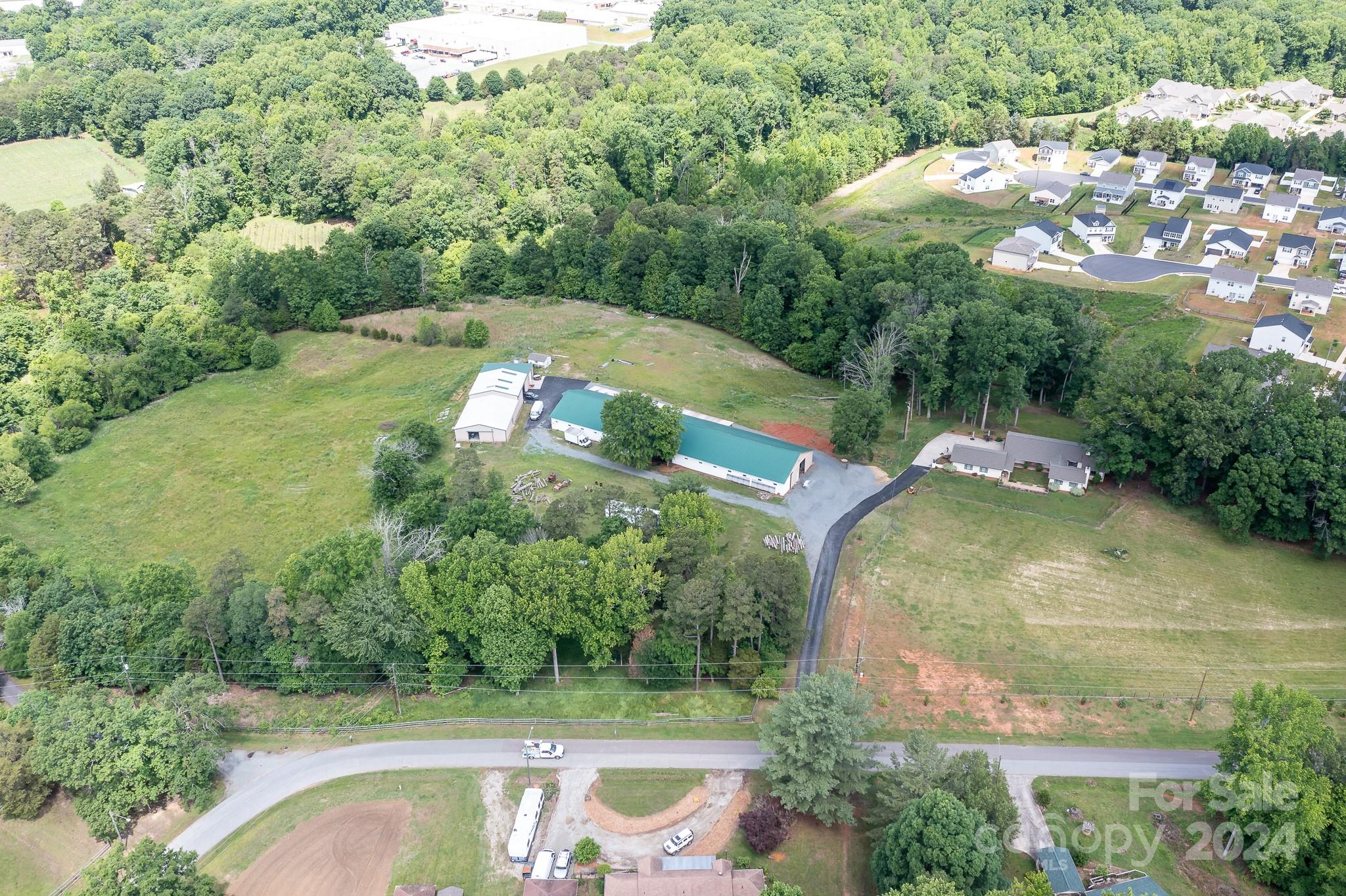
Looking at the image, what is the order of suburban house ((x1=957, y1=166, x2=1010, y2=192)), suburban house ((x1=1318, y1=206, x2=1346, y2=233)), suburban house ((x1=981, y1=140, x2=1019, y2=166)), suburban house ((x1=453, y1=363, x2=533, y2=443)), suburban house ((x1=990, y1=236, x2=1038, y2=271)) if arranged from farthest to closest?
suburban house ((x1=981, y1=140, x2=1019, y2=166)), suburban house ((x1=957, y1=166, x2=1010, y2=192)), suburban house ((x1=1318, y1=206, x2=1346, y2=233)), suburban house ((x1=990, y1=236, x2=1038, y2=271)), suburban house ((x1=453, y1=363, x2=533, y2=443))

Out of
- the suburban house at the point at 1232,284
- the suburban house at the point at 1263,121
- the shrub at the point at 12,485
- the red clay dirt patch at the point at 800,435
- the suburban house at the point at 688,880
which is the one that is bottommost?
the shrub at the point at 12,485

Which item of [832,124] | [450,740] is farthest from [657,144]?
[450,740]

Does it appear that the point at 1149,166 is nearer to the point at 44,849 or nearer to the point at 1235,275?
the point at 1235,275

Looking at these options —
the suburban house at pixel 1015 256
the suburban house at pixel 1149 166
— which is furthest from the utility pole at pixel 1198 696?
the suburban house at pixel 1149 166

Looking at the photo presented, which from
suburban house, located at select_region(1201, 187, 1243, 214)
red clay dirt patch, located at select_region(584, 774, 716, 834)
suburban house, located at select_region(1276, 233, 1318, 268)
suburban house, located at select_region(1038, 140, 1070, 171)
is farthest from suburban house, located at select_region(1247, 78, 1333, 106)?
red clay dirt patch, located at select_region(584, 774, 716, 834)

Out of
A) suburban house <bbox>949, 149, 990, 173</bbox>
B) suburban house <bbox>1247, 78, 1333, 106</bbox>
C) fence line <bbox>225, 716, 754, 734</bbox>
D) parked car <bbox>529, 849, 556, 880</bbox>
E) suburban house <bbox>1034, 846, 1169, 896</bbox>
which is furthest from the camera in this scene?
suburban house <bbox>1247, 78, 1333, 106</bbox>

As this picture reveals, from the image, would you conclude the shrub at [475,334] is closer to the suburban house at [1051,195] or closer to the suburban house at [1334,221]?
the suburban house at [1051,195]

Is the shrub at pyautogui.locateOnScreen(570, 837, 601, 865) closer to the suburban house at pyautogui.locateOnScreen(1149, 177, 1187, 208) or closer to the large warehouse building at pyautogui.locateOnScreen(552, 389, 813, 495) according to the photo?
the large warehouse building at pyautogui.locateOnScreen(552, 389, 813, 495)
